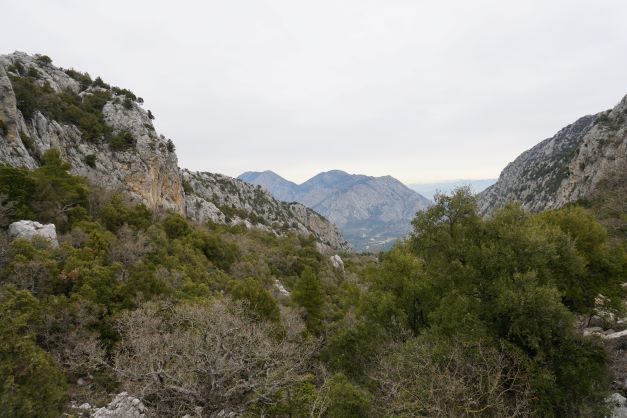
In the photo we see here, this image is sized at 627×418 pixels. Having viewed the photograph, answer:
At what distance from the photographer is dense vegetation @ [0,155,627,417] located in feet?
43.8

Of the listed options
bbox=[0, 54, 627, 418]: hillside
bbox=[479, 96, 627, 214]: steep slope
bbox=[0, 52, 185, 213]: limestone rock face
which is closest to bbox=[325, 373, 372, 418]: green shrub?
bbox=[0, 54, 627, 418]: hillside

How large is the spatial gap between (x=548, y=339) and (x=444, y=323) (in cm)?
426

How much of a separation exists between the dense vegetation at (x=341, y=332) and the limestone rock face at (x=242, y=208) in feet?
126

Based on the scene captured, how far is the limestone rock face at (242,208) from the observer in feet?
221

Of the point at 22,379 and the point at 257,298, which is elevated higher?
the point at 22,379

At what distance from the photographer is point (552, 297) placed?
13797mm

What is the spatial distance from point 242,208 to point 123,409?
8147 centimetres

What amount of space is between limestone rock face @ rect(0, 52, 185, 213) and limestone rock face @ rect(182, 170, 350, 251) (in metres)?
12.6

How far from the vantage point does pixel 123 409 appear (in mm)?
14414

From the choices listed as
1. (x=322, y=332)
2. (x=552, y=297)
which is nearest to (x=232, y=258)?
(x=322, y=332)

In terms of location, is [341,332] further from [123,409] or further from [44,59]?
[44,59]

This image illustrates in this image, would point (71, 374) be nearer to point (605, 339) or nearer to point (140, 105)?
point (605, 339)

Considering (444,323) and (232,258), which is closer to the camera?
(444,323)

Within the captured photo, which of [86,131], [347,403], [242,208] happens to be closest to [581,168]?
[347,403]
